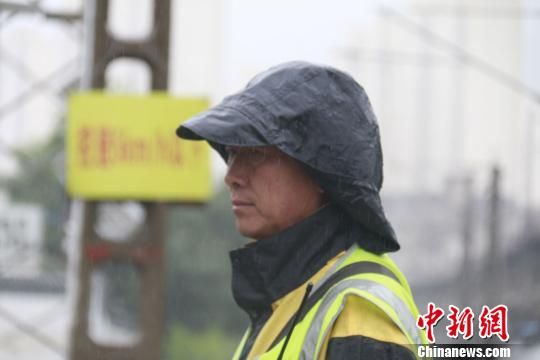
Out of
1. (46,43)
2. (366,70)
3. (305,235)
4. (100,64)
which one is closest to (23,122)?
(46,43)

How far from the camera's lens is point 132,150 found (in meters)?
7.74

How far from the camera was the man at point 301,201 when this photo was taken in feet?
6.12

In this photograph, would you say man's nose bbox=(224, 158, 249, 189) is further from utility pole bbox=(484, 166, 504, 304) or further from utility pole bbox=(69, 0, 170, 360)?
utility pole bbox=(484, 166, 504, 304)

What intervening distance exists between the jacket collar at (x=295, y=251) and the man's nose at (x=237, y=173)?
0.35ft

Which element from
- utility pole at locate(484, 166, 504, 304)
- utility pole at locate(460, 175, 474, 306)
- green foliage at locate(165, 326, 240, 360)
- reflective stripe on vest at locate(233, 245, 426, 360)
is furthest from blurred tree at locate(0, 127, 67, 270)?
reflective stripe on vest at locate(233, 245, 426, 360)

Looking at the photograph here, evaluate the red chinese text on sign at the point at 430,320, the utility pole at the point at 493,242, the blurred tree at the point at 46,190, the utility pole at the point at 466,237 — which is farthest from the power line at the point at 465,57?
the blurred tree at the point at 46,190

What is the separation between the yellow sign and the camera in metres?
7.66

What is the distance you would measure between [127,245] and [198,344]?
74.6 ft

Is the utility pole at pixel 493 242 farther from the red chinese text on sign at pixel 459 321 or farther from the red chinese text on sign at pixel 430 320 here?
the red chinese text on sign at pixel 430 320

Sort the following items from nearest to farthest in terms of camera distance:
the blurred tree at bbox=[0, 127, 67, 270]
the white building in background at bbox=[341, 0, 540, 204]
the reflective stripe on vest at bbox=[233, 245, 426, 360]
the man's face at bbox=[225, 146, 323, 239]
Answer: the reflective stripe on vest at bbox=[233, 245, 426, 360]
the man's face at bbox=[225, 146, 323, 239]
the blurred tree at bbox=[0, 127, 67, 270]
the white building in background at bbox=[341, 0, 540, 204]

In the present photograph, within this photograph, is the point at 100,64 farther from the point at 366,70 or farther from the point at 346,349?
the point at 366,70

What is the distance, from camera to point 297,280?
195cm

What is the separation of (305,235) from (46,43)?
21277 millimetres

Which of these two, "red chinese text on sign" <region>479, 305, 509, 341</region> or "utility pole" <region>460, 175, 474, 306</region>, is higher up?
"utility pole" <region>460, 175, 474, 306</region>
